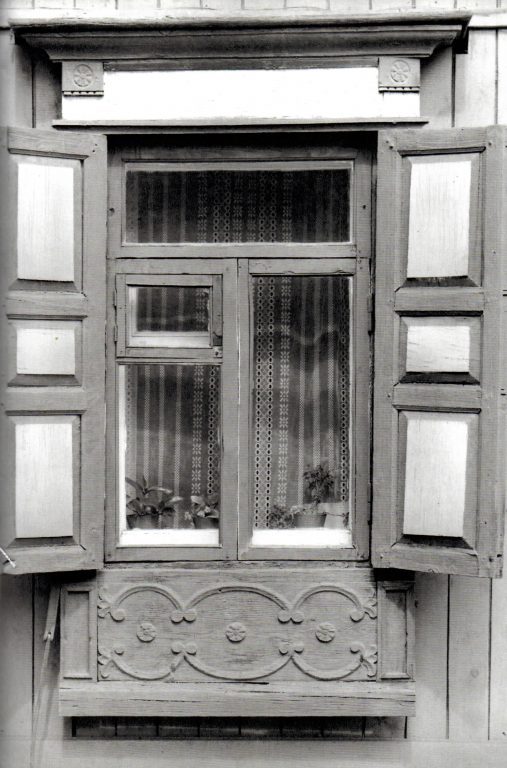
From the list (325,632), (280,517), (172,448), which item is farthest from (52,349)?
(325,632)

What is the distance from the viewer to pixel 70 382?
122 inches

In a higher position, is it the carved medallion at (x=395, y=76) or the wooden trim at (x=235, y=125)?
the carved medallion at (x=395, y=76)

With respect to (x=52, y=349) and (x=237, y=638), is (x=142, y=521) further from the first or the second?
(x=52, y=349)

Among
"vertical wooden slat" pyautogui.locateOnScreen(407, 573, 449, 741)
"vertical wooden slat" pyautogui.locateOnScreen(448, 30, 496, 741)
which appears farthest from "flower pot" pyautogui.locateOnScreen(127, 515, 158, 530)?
"vertical wooden slat" pyautogui.locateOnScreen(448, 30, 496, 741)

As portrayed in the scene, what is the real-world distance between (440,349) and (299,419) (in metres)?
0.63

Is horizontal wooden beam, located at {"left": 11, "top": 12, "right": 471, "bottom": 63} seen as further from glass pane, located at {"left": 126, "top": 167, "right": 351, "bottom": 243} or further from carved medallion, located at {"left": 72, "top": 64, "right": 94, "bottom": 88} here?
glass pane, located at {"left": 126, "top": 167, "right": 351, "bottom": 243}

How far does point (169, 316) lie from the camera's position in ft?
10.7

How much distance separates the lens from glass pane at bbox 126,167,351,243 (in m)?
3.26

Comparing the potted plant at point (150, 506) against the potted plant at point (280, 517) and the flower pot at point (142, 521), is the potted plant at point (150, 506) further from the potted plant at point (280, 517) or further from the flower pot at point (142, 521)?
the potted plant at point (280, 517)

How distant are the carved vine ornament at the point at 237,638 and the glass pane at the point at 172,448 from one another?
0.29 metres

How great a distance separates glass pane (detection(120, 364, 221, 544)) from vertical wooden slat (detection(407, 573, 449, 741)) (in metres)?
0.86

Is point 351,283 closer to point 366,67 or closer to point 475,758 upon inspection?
point 366,67

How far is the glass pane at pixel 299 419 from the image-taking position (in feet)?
10.8

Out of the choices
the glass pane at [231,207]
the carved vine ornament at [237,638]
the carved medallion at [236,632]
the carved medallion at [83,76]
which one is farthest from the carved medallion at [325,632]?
the carved medallion at [83,76]
